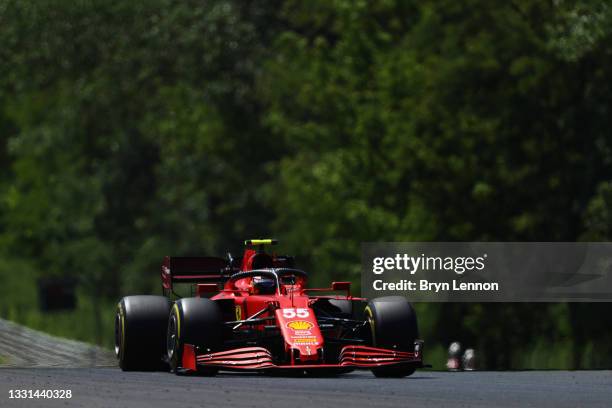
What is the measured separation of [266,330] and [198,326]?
80cm

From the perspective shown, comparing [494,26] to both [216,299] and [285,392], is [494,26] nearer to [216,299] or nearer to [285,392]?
[216,299]

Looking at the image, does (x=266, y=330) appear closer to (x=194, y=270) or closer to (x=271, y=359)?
(x=271, y=359)

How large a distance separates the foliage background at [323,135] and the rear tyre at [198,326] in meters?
22.0

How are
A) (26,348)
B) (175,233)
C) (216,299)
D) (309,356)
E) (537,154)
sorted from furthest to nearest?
(175,233)
(537,154)
(26,348)
(216,299)
(309,356)

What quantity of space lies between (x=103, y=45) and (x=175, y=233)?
27.7 feet

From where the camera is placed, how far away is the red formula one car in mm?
20391

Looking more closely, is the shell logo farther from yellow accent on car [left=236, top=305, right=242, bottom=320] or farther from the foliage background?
the foliage background

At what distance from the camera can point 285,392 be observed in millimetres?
18078

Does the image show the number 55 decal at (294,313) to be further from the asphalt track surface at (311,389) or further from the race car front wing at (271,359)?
the asphalt track surface at (311,389)

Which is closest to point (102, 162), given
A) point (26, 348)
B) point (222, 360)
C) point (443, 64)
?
point (443, 64)

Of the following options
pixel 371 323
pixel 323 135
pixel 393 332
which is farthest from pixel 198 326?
pixel 323 135

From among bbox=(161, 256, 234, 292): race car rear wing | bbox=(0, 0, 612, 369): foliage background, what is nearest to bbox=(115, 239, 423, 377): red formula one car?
bbox=(161, 256, 234, 292): race car rear wing

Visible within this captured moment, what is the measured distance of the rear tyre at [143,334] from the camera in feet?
72.9

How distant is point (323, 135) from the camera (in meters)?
53.9
